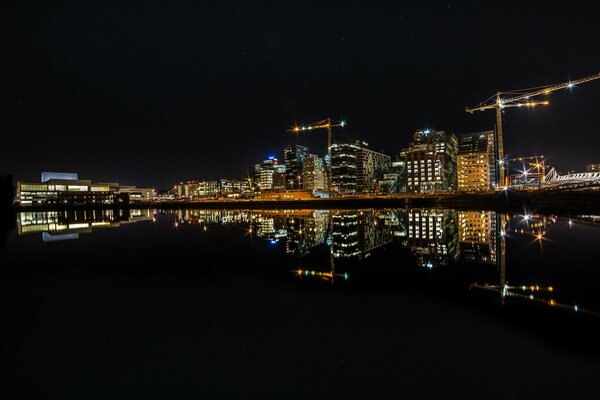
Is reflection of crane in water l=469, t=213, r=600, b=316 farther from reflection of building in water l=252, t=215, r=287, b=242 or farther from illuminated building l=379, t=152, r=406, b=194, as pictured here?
illuminated building l=379, t=152, r=406, b=194

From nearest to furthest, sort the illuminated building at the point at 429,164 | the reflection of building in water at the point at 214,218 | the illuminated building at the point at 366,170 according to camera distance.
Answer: the reflection of building in water at the point at 214,218 < the illuminated building at the point at 429,164 < the illuminated building at the point at 366,170

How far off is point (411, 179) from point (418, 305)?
358 feet

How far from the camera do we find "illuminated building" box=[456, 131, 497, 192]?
110812 mm

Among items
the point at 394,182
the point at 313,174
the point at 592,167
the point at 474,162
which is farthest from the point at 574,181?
the point at 313,174

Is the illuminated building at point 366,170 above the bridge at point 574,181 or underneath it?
above

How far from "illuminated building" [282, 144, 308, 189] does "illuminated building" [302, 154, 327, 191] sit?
5115 mm

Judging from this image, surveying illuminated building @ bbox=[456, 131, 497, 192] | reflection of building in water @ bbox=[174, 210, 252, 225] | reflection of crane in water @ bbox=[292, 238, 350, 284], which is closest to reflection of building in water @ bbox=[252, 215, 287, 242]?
reflection of building in water @ bbox=[174, 210, 252, 225]

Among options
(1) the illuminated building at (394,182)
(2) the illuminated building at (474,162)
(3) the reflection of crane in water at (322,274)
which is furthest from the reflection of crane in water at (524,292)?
(1) the illuminated building at (394,182)

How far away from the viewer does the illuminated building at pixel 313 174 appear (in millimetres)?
147262

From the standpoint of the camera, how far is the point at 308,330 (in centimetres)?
454

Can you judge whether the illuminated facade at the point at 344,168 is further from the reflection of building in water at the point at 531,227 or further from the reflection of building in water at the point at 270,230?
the reflection of building in water at the point at 531,227

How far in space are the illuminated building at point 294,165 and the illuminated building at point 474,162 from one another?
67.2 metres

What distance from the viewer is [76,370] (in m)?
3.76

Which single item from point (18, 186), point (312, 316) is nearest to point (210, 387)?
point (312, 316)
